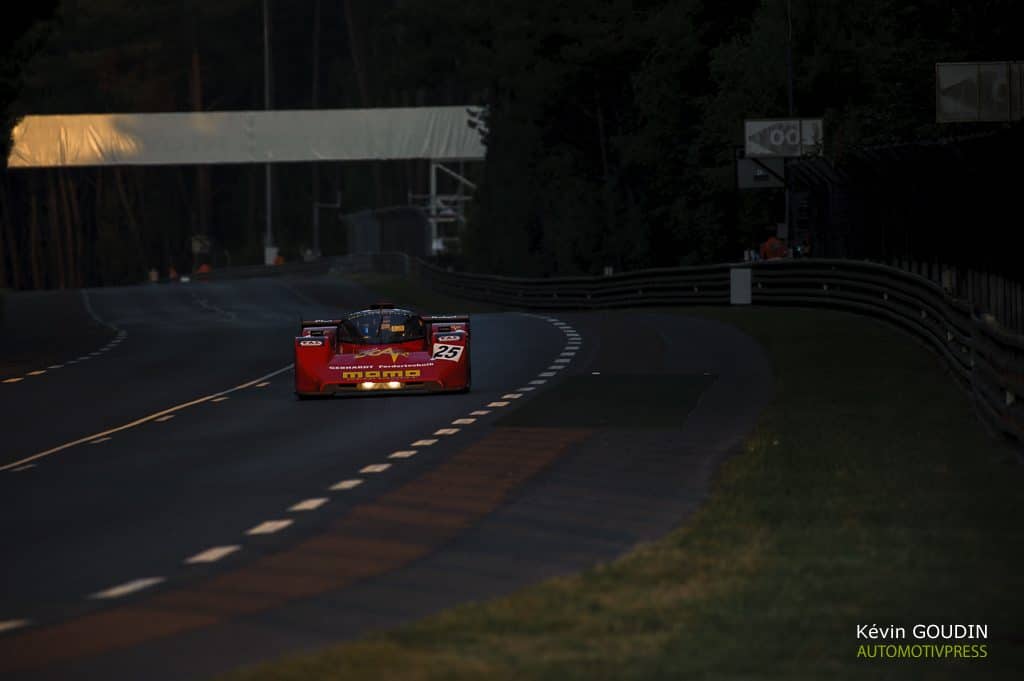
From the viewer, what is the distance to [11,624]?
10.4m

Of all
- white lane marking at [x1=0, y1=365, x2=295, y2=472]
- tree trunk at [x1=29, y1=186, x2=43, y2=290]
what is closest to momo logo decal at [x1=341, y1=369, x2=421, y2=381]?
white lane marking at [x1=0, y1=365, x2=295, y2=472]

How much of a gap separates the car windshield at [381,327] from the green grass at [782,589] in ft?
29.1

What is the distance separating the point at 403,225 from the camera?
105 meters

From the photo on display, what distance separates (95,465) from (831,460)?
6.43 m

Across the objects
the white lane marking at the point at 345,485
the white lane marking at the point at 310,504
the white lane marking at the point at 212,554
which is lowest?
the white lane marking at the point at 345,485

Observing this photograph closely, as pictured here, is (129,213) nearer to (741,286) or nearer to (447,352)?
(741,286)

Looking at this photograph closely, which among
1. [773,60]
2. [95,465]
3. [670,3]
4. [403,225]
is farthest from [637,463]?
[403,225]

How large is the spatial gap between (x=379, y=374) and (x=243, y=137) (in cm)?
6410

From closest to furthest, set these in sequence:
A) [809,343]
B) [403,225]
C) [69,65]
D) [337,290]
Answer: [809,343], [337,290], [403,225], [69,65]

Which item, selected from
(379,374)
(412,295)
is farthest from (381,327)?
(412,295)

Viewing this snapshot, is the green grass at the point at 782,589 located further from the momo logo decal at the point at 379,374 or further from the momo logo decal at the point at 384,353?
the momo logo decal at the point at 384,353

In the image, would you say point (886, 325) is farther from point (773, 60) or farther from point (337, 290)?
point (337, 290)

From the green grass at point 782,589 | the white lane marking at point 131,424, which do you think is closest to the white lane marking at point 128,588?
the green grass at point 782,589

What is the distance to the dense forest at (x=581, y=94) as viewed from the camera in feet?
206
